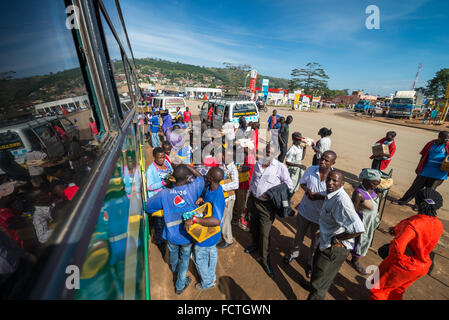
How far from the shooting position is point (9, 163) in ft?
1.82

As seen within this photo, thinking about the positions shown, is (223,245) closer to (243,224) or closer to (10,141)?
(243,224)

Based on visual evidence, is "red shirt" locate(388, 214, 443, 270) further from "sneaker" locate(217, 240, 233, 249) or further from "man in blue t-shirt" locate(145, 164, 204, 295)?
"sneaker" locate(217, 240, 233, 249)

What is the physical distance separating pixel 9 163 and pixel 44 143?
13 centimetres

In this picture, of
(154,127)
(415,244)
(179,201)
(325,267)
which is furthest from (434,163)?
(154,127)

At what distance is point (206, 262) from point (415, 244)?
7.64 ft

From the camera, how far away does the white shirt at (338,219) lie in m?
2.06

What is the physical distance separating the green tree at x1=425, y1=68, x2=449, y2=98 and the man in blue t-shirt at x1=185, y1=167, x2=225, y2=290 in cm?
6643

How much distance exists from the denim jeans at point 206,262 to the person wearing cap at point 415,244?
2.01 meters

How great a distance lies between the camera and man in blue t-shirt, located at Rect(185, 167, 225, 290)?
7.17 feet

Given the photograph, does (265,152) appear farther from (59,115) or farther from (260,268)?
(59,115)

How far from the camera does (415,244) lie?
6.61 ft

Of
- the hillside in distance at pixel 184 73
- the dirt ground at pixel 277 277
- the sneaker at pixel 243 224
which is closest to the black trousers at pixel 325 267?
the dirt ground at pixel 277 277

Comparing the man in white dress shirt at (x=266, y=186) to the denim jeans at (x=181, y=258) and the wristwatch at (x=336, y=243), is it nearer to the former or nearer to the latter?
the wristwatch at (x=336, y=243)
